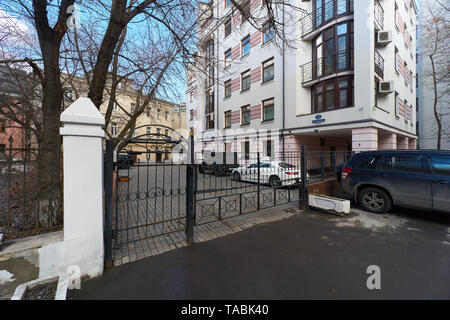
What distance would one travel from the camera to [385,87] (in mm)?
10219

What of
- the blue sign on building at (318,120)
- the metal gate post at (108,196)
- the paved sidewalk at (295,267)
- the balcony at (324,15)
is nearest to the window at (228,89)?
the balcony at (324,15)

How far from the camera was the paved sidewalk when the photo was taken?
220 cm

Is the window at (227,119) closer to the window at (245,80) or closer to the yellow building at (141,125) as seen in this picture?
the window at (245,80)

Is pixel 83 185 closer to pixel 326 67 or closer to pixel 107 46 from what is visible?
pixel 107 46

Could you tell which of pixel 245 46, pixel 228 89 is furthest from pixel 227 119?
Answer: pixel 245 46

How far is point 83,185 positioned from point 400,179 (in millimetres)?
6569

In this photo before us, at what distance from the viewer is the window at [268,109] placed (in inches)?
550

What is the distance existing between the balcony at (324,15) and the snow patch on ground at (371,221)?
36.4 ft

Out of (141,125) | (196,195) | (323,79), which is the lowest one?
(196,195)

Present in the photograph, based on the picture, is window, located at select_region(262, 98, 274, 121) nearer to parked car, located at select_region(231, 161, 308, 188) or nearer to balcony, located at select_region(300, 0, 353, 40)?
balcony, located at select_region(300, 0, 353, 40)

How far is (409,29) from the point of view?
53.4 feet

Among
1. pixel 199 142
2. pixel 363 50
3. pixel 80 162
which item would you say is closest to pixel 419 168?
pixel 80 162

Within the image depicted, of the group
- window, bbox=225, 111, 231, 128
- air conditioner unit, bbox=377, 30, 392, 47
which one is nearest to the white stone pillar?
air conditioner unit, bbox=377, 30, 392, 47

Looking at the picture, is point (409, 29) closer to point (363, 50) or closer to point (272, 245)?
point (363, 50)
